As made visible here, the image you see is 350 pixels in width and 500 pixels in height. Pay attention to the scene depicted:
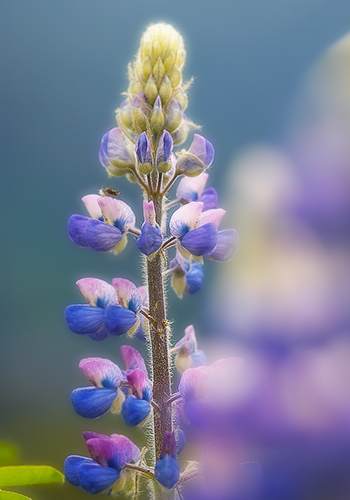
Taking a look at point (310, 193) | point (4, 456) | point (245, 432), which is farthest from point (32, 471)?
point (310, 193)

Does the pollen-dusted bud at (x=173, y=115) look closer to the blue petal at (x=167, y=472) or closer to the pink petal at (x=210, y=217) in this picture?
the pink petal at (x=210, y=217)

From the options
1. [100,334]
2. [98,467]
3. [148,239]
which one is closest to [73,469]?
[98,467]

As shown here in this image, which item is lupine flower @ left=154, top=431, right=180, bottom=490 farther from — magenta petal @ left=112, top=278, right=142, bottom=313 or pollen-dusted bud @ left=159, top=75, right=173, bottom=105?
pollen-dusted bud @ left=159, top=75, right=173, bottom=105

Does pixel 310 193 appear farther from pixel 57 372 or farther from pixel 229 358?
pixel 57 372

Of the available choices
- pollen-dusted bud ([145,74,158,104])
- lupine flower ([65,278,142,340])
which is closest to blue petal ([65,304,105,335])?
lupine flower ([65,278,142,340])

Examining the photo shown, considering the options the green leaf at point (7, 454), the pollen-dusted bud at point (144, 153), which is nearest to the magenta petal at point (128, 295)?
the pollen-dusted bud at point (144, 153)
